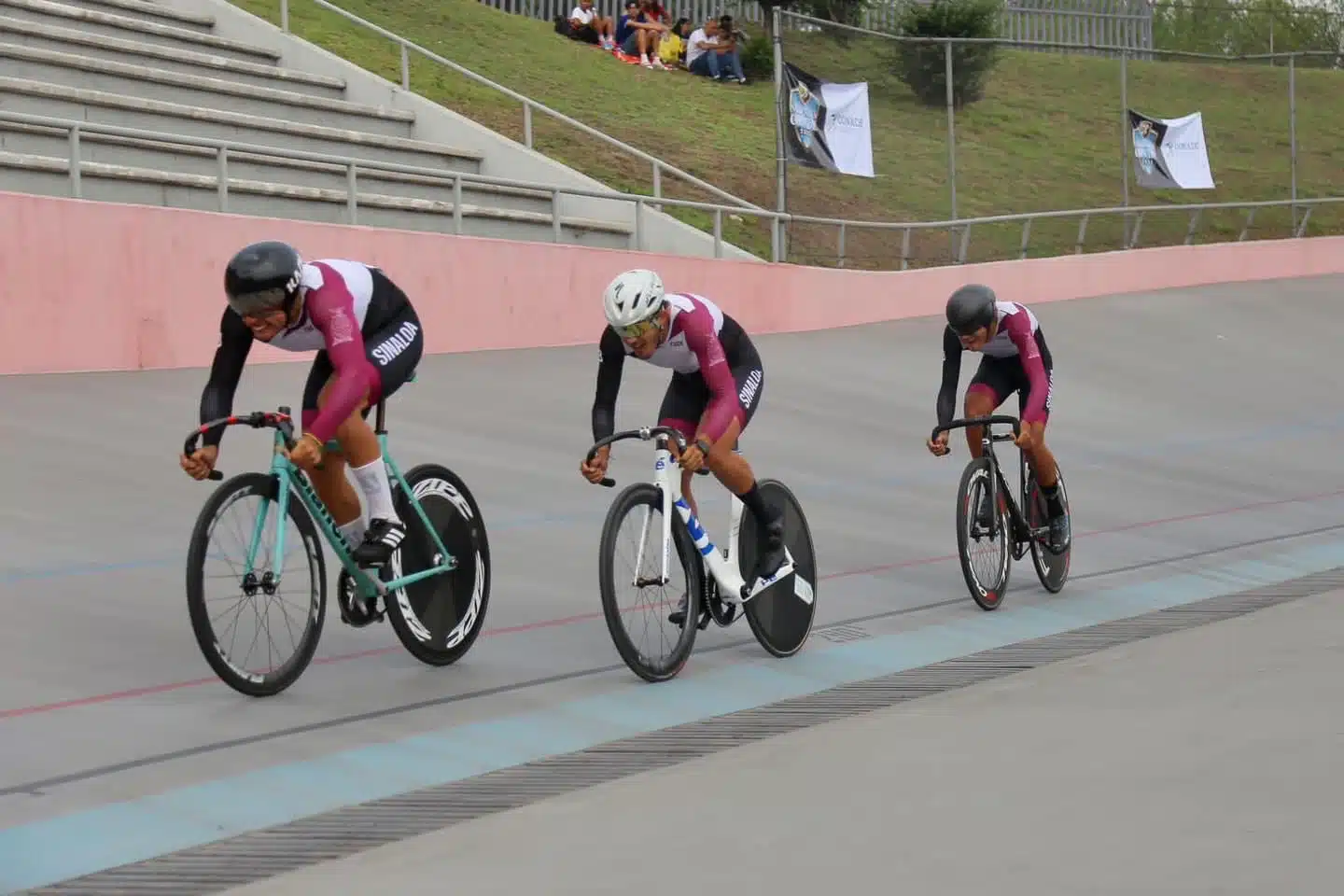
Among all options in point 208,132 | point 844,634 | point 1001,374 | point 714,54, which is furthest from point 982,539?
point 714,54

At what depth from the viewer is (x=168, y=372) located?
40.3 ft

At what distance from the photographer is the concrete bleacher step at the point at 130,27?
17.0m

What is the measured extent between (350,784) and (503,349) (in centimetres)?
1005

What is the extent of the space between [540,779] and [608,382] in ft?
6.04

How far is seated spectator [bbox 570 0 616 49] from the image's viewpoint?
25609mm

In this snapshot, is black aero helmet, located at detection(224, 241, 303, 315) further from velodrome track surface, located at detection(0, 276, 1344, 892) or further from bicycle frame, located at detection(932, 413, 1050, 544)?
bicycle frame, located at detection(932, 413, 1050, 544)

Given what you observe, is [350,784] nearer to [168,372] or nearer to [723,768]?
[723,768]

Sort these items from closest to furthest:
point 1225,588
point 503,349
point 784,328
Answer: point 1225,588, point 503,349, point 784,328

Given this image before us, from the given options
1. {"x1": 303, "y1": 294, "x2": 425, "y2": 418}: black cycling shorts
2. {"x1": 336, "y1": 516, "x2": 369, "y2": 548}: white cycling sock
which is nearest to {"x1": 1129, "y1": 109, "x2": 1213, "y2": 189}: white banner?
{"x1": 303, "y1": 294, "x2": 425, "y2": 418}: black cycling shorts

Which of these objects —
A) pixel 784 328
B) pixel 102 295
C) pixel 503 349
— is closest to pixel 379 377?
pixel 102 295

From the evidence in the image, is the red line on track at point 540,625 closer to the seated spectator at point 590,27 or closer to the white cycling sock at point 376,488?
the white cycling sock at point 376,488

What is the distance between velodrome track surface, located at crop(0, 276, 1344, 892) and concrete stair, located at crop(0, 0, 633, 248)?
194cm

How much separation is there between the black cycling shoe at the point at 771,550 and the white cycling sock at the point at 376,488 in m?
1.45

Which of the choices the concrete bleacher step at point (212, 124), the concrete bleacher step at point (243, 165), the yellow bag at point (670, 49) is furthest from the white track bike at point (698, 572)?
the yellow bag at point (670, 49)
